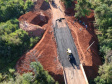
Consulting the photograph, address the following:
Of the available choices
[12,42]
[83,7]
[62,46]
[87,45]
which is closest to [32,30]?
[12,42]

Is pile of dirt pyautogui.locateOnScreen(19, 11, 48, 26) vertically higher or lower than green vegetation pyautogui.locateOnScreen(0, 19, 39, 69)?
higher

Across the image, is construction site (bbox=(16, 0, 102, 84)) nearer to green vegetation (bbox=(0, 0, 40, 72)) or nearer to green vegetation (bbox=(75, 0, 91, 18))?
green vegetation (bbox=(0, 0, 40, 72))

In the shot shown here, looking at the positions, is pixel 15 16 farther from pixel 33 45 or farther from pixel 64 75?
pixel 64 75

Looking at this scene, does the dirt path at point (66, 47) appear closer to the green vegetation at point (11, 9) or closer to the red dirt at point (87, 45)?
the red dirt at point (87, 45)

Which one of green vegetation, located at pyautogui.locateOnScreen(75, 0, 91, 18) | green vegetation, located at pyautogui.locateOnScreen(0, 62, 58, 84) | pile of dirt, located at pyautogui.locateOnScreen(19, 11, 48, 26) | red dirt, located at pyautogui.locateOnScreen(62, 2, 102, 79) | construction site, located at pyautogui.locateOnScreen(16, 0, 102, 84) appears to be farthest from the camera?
pile of dirt, located at pyautogui.locateOnScreen(19, 11, 48, 26)

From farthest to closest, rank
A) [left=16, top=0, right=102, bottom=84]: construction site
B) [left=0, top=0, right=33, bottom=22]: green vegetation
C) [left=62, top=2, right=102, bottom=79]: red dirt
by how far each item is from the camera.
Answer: [left=0, top=0, right=33, bottom=22]: green vegetation
[left=62, top=2, right=102, bottom=79]: red dirt
[left=16, top=0, right=102, bottom=84]: construction site

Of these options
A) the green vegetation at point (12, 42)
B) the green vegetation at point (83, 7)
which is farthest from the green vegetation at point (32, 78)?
the green vegetation at point (83, 7)

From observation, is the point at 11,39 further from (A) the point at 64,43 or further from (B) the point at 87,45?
(B) the point at 87,45

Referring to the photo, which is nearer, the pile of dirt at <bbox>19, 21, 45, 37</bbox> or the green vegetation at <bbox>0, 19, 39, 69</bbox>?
the green vegetation at <bbox>0, 19, 39, 69</bbox>

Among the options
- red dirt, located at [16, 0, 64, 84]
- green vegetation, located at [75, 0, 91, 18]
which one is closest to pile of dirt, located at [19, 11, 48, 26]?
red dirt, located at [16, 0, 64, 84]
